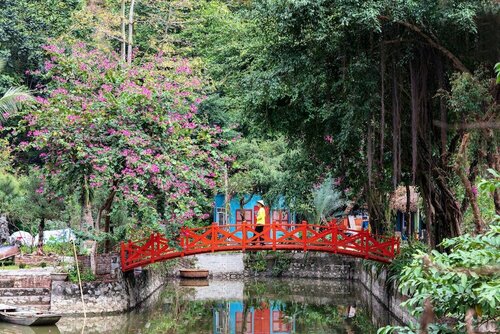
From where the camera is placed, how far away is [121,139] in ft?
54.6

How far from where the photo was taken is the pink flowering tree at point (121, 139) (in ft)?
54.9

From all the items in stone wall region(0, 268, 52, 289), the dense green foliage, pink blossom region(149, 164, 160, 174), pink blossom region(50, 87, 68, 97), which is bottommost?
stone wall region(0, 268, 52, 289)

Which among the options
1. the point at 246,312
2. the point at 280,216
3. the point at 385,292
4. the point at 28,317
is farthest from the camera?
the point at 280,216

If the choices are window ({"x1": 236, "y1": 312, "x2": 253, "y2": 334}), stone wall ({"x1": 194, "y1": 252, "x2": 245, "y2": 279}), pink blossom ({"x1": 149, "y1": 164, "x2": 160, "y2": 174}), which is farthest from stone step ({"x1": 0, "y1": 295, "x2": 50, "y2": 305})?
stone wall ({"x1": 194, "y1": 252, "x2": 245, "y2": 279})

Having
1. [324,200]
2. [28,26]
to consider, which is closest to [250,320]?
[324,200]

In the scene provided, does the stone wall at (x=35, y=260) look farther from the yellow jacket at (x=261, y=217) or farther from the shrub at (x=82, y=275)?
the yellow jacket at (x=261, y=217)

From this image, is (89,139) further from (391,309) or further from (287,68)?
(391,309)

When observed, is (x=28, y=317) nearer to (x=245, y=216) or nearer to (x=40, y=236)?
(x=40, y=236)

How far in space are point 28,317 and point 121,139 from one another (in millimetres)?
4238

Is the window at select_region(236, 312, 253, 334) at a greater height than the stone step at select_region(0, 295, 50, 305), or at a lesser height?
lesser

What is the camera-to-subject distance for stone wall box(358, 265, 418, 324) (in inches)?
642

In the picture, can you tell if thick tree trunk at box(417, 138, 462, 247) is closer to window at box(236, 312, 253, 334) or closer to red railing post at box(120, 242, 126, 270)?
window at box(236, 312, 253, 334)

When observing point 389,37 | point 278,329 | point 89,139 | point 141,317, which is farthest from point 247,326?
point 389,37

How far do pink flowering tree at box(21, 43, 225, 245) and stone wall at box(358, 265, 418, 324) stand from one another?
4945mm
